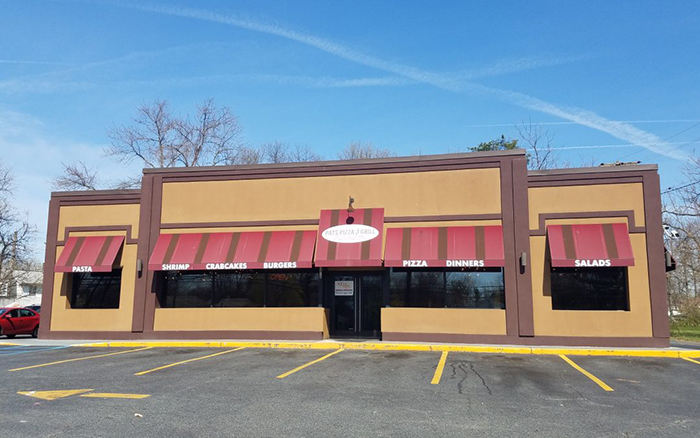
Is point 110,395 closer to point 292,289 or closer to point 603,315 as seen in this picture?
point 292,289

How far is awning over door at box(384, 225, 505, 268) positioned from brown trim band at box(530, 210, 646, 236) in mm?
1253

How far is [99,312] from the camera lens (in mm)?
18438

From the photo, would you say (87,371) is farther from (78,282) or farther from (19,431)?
(78,282)

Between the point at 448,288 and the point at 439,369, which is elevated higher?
the point at 448,288

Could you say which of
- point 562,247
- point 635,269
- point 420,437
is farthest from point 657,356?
point 420,437

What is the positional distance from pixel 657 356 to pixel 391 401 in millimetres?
9072

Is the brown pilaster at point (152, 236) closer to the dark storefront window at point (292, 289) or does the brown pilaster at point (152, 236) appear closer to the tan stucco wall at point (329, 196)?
the tan stucco wall at point (329, 196)

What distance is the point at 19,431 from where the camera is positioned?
22.0 ft

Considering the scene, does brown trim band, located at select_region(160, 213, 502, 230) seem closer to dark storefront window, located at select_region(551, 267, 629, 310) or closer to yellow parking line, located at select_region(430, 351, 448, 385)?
dark storefront window, located at select_region(551, 267, 629, 310)

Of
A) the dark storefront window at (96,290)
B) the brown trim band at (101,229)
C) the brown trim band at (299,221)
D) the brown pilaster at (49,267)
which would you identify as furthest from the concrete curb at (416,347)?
the brown trim band at (299,221)

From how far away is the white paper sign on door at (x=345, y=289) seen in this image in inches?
693

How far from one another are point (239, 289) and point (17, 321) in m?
11.1

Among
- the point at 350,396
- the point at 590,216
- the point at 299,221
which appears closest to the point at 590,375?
the point at 350,396

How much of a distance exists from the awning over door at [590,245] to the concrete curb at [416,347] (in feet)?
7.97
